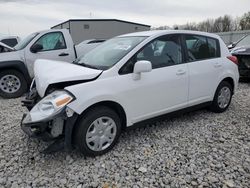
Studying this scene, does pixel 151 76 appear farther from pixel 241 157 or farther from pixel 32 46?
pixel 32 46

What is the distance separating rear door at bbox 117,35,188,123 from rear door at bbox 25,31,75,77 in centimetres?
380

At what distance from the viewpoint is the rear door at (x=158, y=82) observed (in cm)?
346

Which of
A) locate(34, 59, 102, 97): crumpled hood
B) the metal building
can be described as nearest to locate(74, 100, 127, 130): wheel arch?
locate(34, 59, 102, 97): crumpled hood

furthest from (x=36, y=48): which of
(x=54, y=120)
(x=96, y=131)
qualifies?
(x=96, y=131)

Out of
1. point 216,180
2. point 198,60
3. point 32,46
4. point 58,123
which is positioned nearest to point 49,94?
point 58,123

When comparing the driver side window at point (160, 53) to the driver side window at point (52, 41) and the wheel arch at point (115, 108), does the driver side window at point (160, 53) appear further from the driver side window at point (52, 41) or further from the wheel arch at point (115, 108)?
the driver side window at point (52, 41)

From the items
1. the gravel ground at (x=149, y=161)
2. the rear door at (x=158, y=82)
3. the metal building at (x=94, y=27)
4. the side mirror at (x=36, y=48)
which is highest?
the metal building at (x=94, y=27)

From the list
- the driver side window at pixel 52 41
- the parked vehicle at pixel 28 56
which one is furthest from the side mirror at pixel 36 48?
the driver side window at pixel 52 41

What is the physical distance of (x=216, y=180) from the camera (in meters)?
2.81

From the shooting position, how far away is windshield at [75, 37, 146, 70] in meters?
3.54

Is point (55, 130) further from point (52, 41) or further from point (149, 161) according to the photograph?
point (52, 41)

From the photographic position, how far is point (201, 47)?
4453mm

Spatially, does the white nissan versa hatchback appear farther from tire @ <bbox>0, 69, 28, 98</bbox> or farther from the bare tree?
the bare tree

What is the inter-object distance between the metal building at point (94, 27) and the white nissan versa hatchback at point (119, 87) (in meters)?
24.3
